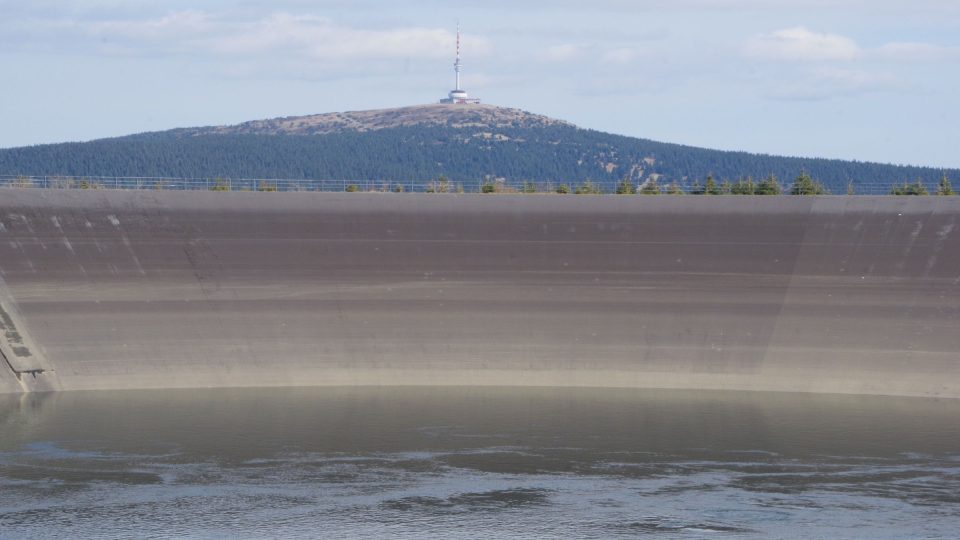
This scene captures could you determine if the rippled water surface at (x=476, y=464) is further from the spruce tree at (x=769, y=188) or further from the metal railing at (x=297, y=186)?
the spruce tree at (x=769, y=188)

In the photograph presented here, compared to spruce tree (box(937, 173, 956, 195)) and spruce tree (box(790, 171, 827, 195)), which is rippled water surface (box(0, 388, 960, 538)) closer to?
spruce tree (box(790, 171, 827, 195))

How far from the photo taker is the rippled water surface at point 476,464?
21609 millimetres

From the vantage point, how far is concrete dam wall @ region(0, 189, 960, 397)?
34.7m

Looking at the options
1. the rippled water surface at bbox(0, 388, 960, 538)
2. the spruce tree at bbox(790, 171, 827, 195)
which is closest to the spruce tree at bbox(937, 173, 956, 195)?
the spruce tree at bbox(790, 171, 827, 195)

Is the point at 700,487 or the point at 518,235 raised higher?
the point at 518,235

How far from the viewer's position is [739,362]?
35.1 metres

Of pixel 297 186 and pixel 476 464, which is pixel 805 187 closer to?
pixel 297 186

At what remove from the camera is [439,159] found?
217 ft

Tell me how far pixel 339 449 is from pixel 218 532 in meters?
6.50

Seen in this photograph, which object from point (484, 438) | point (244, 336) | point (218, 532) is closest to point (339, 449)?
point (484, 438)

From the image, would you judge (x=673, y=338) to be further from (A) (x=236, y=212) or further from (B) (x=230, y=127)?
(B) (x=230, y=127)

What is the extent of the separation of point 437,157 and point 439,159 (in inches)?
12.0

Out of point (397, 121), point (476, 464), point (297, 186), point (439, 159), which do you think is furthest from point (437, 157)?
point (476, 464)

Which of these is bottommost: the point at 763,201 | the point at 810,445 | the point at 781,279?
the point at 810,445
